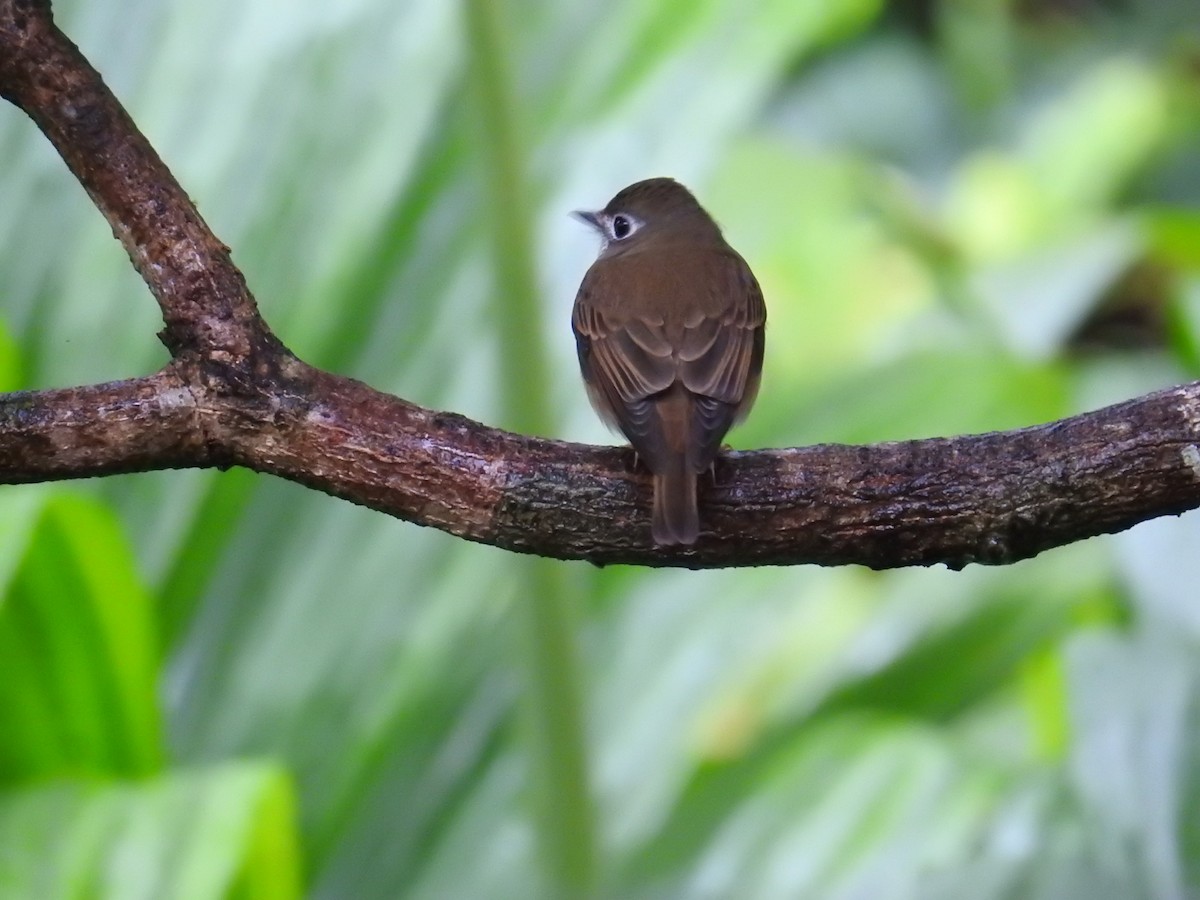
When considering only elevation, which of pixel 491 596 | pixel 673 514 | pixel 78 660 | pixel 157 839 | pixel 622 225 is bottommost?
pixel 157 839

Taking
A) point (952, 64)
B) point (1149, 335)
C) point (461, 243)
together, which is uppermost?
point (952, 64)

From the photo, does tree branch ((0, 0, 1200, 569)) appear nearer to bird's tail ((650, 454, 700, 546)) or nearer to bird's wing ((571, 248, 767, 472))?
bird's tail ((650, 454, 700, 546))

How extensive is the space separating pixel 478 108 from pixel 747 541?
986 millimetres

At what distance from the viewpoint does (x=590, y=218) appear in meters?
3.49

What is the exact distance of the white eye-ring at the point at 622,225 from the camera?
3.46m

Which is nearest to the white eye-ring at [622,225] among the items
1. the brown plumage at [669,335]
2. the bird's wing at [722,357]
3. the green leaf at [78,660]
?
the brown plumage at [669,335]

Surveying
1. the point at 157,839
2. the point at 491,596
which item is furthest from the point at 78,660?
the point at 491,596

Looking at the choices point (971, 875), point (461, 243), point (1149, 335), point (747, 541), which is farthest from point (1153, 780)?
point (1149, 335)

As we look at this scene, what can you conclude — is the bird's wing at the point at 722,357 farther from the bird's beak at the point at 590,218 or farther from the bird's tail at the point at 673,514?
the bird's beak at the point at 590,218

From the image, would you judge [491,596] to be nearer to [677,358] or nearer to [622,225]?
A: [677,358]

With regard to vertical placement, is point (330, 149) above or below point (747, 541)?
above

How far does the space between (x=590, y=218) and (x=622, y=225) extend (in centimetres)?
7

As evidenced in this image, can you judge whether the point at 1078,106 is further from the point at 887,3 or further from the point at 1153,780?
the point at 1153,780

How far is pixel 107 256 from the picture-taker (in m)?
3.22
